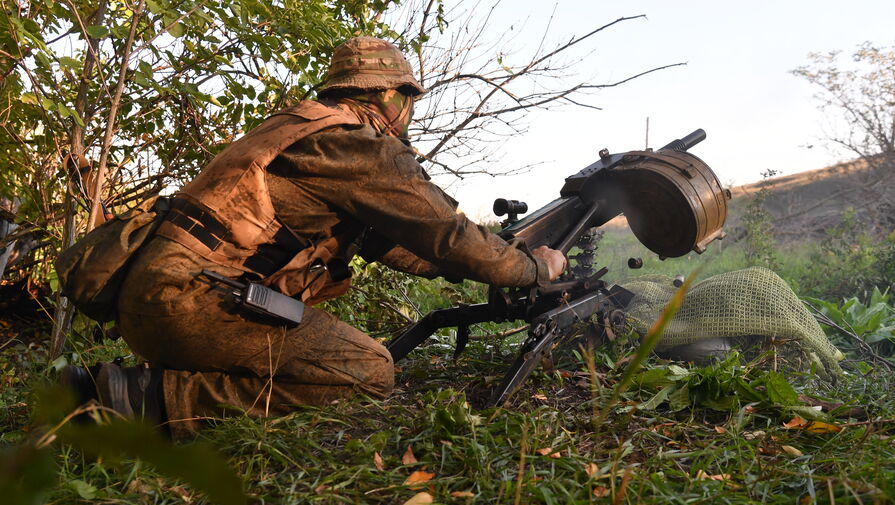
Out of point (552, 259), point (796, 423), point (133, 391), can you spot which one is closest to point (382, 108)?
point (552, 259)

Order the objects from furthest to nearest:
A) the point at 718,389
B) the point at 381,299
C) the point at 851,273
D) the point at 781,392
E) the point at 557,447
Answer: the point at 851,273, the point at 381,299, the point at 718,389, the point at 781,392, the point at 557,447

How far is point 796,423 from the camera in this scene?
2725mm

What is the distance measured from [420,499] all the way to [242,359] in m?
1.28

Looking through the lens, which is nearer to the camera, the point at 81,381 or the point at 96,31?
the point at 81,381

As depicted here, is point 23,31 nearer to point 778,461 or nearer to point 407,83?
point 407,83

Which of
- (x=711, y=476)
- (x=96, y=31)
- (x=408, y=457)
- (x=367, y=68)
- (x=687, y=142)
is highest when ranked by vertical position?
(x=96, y=31)

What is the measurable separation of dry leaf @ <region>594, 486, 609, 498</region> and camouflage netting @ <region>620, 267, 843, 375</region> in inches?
72.4

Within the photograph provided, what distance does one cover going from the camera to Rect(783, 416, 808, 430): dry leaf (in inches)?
106

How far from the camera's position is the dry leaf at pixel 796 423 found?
2.70 meters

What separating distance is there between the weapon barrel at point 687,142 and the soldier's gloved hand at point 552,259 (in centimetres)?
91

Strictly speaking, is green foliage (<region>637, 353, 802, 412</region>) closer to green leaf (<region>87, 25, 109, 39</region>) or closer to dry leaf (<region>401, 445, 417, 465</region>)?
dry leaf (<region>401, 445, 417, 465</region>)

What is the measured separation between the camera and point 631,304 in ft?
13.7

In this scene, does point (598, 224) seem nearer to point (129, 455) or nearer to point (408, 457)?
point (408, 457)

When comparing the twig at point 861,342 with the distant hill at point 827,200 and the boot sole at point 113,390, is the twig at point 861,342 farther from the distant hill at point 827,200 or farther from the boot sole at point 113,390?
the distant hill at point 827,200
